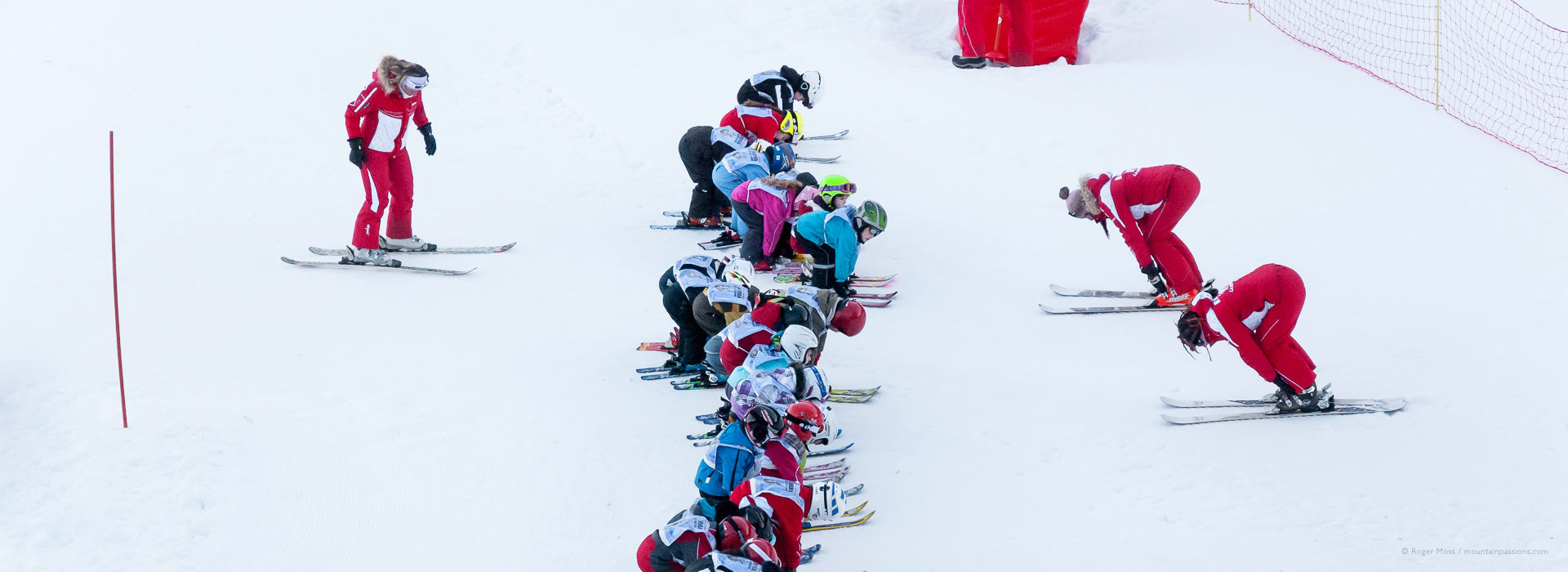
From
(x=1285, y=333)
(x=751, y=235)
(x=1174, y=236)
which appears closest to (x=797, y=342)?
(x=1285, y=333)

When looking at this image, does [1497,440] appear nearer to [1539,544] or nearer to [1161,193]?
[1539,544]

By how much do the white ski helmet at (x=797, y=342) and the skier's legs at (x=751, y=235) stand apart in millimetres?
2804

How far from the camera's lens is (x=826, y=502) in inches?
223

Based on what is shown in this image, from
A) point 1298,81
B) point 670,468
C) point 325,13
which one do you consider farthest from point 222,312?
point 1298,81

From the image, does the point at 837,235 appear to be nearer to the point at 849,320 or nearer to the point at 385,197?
the point at 849,320

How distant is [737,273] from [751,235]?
6.54 feet

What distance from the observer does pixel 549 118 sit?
11766mm

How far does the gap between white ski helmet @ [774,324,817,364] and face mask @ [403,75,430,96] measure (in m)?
3.78

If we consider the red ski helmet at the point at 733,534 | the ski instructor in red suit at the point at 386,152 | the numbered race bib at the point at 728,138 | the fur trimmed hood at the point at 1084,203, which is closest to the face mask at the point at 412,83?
the ski instructor in red suit at the point at 386,152

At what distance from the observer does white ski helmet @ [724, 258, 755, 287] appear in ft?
23.1

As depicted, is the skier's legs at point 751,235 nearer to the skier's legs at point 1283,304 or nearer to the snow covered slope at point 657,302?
the snow covered slope at point 657,302

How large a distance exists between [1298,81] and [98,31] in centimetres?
1156

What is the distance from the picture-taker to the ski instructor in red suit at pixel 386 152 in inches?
342

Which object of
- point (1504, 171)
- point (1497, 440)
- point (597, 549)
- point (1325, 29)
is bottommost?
point (597, 549)
